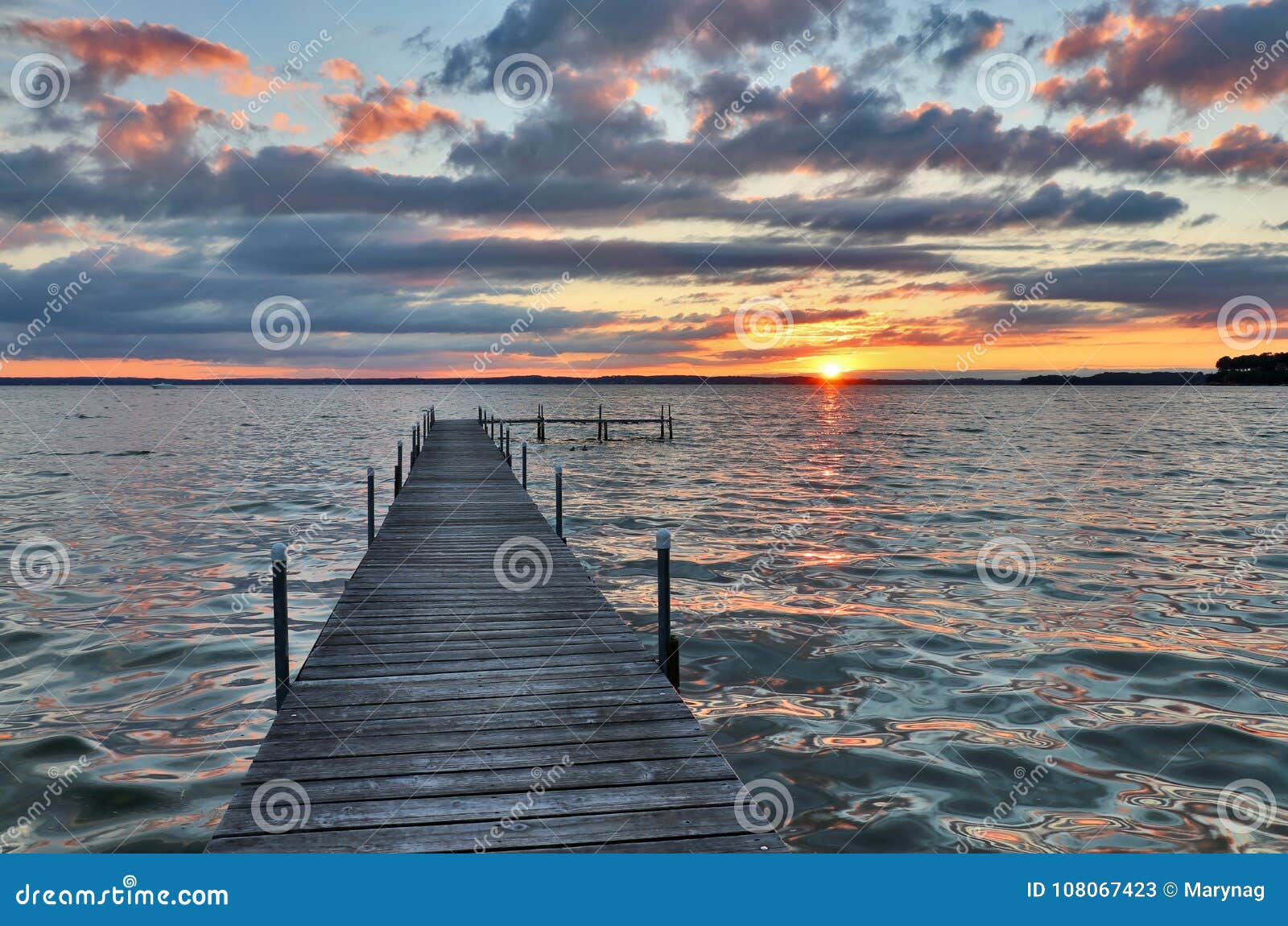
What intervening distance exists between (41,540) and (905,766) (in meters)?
21.4

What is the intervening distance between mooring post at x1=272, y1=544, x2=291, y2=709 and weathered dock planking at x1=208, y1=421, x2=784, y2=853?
221 mm

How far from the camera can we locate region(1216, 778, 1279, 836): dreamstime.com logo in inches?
281

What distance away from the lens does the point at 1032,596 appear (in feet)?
49.5

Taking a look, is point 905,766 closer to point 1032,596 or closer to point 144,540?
point 1032,596

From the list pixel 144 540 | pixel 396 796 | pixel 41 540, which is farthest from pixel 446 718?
pixel 41 540
